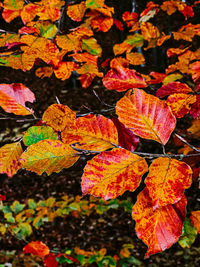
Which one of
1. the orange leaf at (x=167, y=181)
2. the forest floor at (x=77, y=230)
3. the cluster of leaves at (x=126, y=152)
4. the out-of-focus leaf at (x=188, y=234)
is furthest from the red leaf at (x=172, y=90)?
the forest floor at (x=77, y=230)

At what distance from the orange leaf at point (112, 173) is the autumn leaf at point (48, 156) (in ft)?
0.16

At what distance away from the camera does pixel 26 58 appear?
0.73m

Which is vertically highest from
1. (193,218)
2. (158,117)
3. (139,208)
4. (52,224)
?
(158,117)

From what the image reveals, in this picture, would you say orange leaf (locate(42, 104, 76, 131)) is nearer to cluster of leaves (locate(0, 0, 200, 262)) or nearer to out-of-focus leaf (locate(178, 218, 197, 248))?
cluster of leaves (locate(0, 0, 200, 262))

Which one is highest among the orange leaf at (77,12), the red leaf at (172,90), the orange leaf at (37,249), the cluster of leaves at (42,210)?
the orange leaf at (77,12)

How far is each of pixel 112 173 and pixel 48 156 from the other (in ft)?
0.40

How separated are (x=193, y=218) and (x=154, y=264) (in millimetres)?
1424

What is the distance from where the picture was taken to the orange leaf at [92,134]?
448mm

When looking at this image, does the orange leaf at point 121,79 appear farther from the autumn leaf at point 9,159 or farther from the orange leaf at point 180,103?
the autumn leaf at point 9,159

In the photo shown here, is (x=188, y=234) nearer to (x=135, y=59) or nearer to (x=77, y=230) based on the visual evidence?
(x=135, y=59)

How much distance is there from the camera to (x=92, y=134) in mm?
458

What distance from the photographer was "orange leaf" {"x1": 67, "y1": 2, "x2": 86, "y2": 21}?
902 mm

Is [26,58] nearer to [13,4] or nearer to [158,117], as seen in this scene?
[13,4]

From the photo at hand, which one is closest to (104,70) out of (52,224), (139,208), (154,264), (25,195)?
(139,208)
